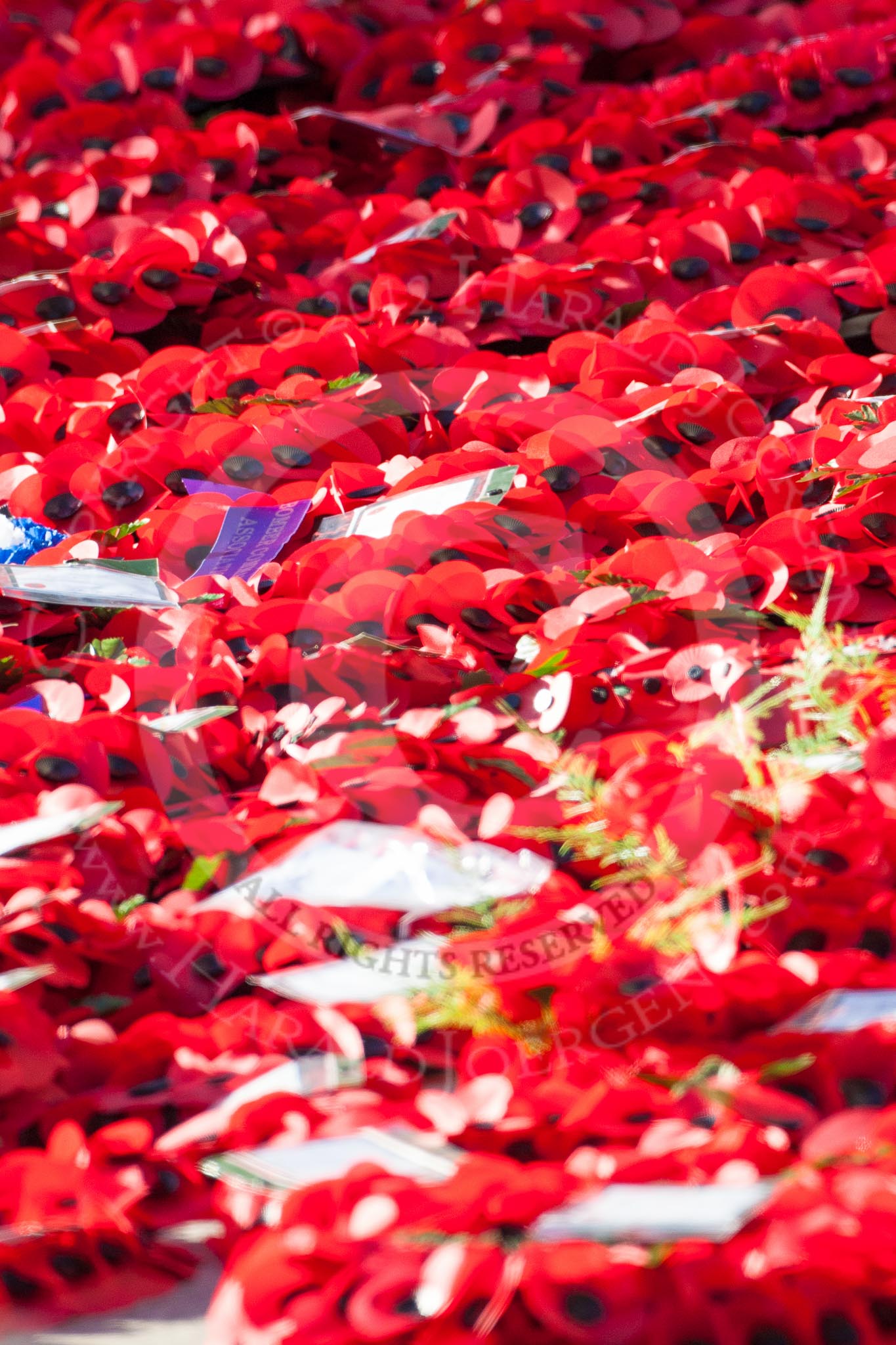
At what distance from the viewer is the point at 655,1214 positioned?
743 millimetres

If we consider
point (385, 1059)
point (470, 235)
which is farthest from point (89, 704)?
point (470, 235)

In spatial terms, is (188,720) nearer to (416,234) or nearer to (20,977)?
(20,977)

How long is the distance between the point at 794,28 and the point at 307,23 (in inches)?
40.3

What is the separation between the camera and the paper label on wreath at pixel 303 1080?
0.91 m

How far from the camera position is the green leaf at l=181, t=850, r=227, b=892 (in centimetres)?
110

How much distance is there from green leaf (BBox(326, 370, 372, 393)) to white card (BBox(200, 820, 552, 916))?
2.88 ft

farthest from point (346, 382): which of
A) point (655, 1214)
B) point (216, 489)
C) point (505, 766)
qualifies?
point (655, 1214)

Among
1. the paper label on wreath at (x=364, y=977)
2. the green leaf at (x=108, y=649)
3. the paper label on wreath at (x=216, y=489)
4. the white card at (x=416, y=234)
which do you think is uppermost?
the white card at (x=416, y=234)

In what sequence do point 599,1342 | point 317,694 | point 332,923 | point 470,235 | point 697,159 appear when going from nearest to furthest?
point 599,1342 → point 332,923 → point 317,694 → point 470,235 → point 697,159

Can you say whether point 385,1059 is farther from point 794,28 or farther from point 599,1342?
point 794,28

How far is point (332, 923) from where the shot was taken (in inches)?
39.8

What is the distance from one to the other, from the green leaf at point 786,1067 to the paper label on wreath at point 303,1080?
0.29 m

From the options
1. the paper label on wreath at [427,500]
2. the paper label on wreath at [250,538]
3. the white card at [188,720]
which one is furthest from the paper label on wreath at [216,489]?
the white card at [188,720]

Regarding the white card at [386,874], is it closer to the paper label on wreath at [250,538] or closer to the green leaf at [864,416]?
the paper label on wreath at [250,538]
